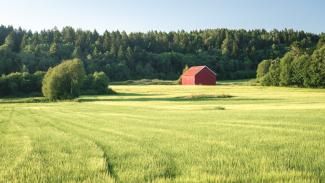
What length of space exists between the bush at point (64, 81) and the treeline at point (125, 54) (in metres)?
46.8

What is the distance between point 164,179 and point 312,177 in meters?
3.17

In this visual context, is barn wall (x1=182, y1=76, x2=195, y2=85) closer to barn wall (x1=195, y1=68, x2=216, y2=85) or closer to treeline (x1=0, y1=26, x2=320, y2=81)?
barn wall (x1=195, y1=68, x2=216, y2=85)

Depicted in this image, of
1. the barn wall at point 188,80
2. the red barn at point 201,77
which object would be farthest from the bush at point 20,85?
the red barn at point 201,77

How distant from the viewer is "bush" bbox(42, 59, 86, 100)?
81500 mm

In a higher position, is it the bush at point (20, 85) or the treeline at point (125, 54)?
the treeline at point (125, 54)

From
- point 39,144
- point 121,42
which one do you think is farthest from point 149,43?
point 39,144

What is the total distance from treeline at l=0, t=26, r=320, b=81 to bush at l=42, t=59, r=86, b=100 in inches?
1841

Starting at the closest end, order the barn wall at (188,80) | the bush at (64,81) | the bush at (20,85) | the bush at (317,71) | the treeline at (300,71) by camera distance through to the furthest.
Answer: the bush at (64,81)
the bush at (317,71)
the treeline at (300,71)
the bush at (20,85)
the barn wall at (188,80)

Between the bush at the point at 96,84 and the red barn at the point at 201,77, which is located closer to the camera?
the bush at the point at 96,84

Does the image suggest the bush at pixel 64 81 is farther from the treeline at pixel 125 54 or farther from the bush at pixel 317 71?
the treeline at pixel 125 54

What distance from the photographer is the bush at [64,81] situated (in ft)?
267

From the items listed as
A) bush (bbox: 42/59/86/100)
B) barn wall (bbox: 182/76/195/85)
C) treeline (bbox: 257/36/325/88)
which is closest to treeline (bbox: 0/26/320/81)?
barn wall (bbox: 182/76/195/85)

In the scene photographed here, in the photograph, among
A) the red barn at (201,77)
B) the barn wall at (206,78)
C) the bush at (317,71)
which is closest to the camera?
the bush at (317,71)

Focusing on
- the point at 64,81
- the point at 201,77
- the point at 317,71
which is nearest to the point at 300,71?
the point at 317,71
